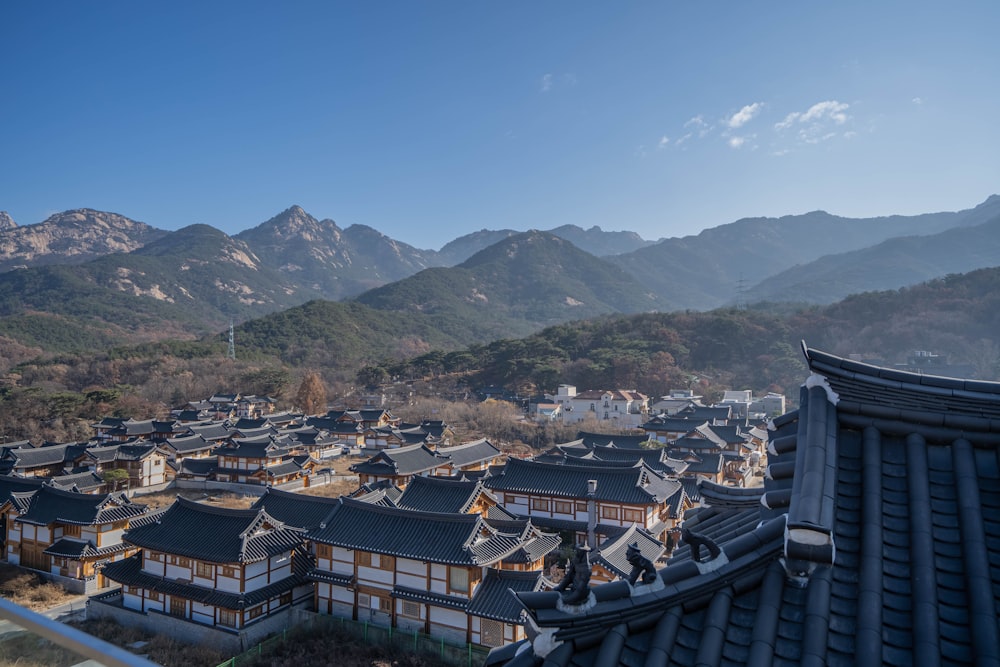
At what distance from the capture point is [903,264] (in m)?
153

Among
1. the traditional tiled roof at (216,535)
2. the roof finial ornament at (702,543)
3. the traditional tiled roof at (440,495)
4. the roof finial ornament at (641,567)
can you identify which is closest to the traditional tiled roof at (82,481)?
the traditional tiled roof at (216,535)

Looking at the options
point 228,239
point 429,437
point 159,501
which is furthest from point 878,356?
point 228,239

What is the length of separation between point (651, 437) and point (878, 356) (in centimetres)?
3911

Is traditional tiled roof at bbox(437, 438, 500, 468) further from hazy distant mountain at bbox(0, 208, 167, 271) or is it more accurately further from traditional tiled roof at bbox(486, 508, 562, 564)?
hazy distant mountain at bbox(0, 208, 167, 271)

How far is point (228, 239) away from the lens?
622 feet

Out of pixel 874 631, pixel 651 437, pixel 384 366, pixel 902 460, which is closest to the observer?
pixel 874 631

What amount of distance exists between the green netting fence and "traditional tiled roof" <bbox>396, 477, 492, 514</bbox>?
4919 mm

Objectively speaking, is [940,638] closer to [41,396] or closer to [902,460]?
[902,460]

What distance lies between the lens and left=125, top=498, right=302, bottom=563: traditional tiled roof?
56.2ft

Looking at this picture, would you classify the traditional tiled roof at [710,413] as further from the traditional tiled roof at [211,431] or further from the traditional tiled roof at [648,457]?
the traditional tiled roof at [211,431]

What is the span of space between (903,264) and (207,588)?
590 ft

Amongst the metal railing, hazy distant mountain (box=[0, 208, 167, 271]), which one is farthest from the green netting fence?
hazy distant mountain (box=[0, 208, 167, 271])

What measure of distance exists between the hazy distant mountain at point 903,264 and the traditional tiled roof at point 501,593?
14304 cm

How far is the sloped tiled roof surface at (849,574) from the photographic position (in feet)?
9.20
